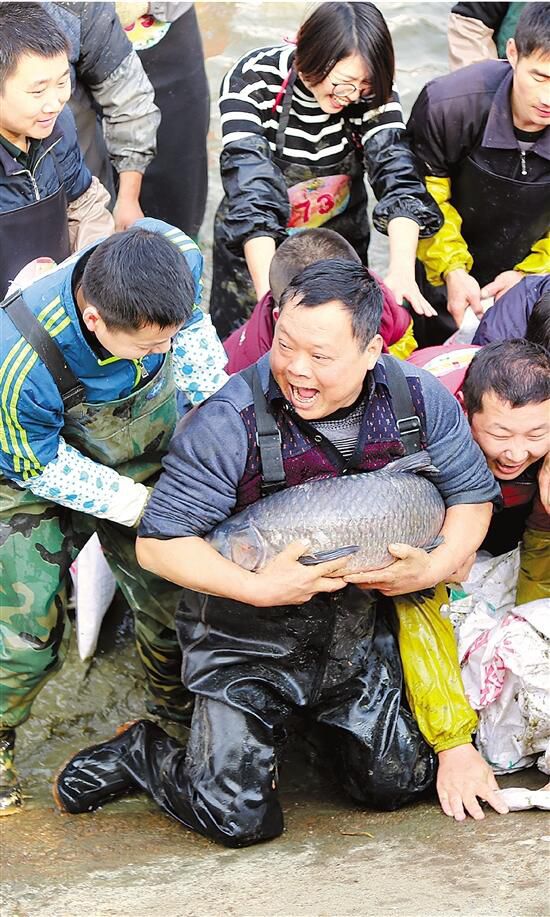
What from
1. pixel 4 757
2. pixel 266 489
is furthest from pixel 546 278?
pixel 4 757

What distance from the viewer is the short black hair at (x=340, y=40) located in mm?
3994

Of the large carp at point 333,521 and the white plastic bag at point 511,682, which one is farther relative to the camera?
the white plastic bag at point 511,682

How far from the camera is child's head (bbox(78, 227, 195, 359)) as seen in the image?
2973 mm

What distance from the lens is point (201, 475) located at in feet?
10.4

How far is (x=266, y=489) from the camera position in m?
3.26

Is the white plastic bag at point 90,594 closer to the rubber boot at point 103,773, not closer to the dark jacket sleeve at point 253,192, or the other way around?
the rubber boot at point 103,773

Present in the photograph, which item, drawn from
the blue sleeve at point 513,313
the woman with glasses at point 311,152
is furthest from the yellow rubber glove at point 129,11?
the blue sleeve at point 513,313

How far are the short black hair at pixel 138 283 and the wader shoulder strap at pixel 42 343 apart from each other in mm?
177

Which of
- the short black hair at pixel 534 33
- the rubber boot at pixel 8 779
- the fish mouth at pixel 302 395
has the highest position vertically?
the short black hair at pixel 534 33

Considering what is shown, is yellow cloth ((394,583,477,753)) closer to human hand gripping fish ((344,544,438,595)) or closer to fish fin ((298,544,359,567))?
human hand gripping fish ((344,544,438,595))

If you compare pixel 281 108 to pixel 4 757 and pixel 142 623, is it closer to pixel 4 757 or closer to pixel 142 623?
pixel 142 623

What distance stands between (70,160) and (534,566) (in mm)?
1994

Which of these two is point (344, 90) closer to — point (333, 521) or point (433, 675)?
point (333, 521)

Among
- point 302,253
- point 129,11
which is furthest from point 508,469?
point 129,11
